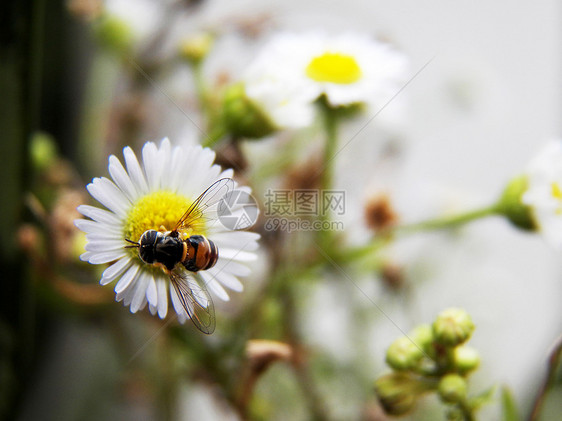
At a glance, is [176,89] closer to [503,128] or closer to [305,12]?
[305,12]

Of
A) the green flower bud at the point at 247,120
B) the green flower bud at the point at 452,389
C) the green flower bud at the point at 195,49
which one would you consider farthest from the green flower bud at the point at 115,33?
the green flower bud at the point at 452,389

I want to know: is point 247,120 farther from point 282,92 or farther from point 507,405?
point 507,405

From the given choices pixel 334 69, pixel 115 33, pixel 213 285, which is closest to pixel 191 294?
pixel 213 285

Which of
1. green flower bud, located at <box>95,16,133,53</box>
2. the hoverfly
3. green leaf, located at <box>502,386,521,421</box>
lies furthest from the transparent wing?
green flower bud, located at <box>95,16,133,53</box>

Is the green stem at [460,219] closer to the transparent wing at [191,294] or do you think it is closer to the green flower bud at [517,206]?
the green flower bud at [517,206]

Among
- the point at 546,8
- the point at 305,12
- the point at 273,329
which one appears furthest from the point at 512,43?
the point at 273,329

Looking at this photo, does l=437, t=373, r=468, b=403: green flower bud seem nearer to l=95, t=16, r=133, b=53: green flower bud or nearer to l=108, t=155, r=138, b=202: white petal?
l=108, t=155, r=138, b=202: white petal
